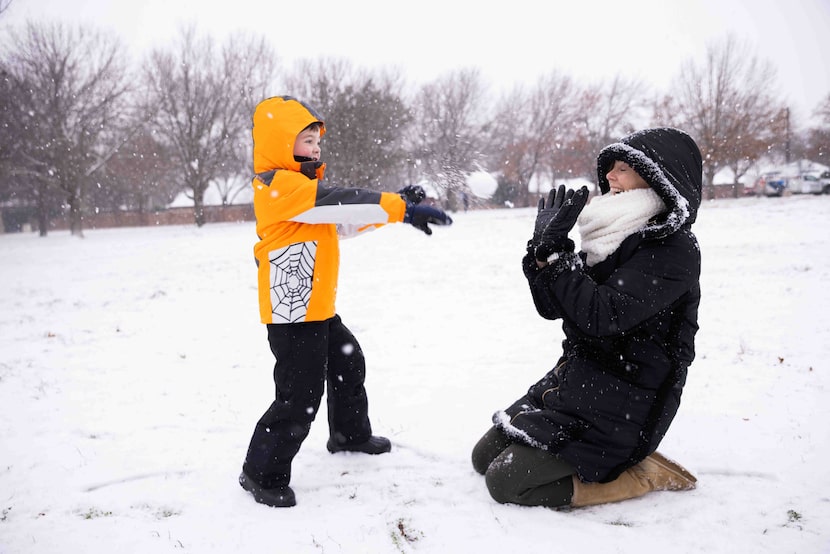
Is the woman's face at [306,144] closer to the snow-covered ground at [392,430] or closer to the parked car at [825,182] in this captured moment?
the snow-covered ground at [392,430]

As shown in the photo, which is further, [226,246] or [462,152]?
[226,246]

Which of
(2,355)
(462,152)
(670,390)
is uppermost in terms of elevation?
(462,152)

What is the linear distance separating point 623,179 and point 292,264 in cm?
168

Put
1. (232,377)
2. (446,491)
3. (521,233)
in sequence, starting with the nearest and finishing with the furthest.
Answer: (446,491) < (232,377) < (521,233)

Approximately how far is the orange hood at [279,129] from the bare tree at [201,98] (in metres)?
32.2

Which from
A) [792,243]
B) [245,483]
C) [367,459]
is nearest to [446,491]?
A: [367,459]

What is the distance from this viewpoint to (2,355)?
18.1 feet

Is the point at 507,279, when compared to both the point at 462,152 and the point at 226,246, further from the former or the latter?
the point at 226,246

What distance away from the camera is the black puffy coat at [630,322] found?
2279 millimetres

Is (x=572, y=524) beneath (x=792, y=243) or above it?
beneath

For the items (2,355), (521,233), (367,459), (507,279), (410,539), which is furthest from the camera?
(521,233)

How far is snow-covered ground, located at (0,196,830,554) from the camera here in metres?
2.35

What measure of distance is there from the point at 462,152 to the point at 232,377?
2.74m

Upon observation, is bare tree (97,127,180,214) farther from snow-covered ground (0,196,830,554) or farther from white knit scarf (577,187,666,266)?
white knit scarf (577,187,666,266)
